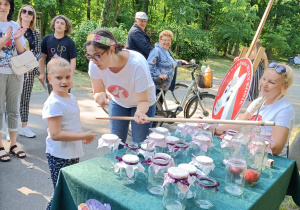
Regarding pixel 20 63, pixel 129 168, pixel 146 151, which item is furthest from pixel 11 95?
pixel 129 168

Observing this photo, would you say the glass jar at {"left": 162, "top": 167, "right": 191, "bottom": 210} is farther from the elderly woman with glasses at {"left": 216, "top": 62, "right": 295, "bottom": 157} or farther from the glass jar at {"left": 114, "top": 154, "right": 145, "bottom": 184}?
the elderly woman with glasses at {"left": 216, "top": 62, "right": 295, "bottom": 157}

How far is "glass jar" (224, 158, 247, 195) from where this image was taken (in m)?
1.56

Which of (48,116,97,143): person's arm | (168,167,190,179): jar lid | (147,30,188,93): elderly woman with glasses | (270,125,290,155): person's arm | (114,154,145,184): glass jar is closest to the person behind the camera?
(168,167,190,179): jar lid

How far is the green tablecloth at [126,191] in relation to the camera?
4.55ft

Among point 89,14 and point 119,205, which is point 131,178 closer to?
point 119,205

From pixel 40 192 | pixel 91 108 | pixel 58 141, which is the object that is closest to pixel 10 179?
pixel 40 192

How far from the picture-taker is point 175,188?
1345mm

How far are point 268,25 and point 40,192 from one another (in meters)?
29.2

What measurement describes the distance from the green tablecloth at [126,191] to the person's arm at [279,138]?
26 centimetres

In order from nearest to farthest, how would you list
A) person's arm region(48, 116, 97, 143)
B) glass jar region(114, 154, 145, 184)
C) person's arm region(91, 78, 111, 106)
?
glass jar region(114, 154, 145, 184), person's arm region(48, 116, 97, 143), person's arm region(91, 78, 111, 106)

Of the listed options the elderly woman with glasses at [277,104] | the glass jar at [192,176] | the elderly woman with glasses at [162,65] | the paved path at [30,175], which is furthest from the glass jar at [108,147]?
the elderly woman with glasses at [162,65]

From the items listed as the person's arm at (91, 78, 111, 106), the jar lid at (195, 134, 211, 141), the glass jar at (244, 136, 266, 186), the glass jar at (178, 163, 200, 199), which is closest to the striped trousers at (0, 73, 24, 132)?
the person's arm at (91, 78, 111, 106)

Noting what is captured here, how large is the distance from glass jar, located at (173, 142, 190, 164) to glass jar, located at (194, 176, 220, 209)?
404mm

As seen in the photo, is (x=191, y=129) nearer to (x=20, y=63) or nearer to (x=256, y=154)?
(x=256, y=154)
